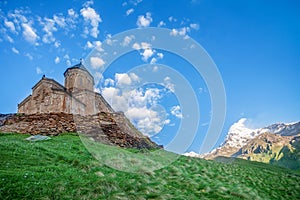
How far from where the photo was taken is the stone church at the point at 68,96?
2152 inches

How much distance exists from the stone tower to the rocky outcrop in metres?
25.7

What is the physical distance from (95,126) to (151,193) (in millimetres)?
24339

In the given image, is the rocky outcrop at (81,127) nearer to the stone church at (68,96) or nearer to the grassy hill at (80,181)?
the grassy hill at (80,181)

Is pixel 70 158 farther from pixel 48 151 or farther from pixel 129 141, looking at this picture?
pixel 129 141

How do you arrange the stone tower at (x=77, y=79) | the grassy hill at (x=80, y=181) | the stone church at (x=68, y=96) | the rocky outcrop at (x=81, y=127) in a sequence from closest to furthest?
the grassy hill at (x=80, y=181) → the rocky outcrop at (x=81, y=127) → the stone church at (x=68, y=96) → the stone tower at (x=77, y=79)

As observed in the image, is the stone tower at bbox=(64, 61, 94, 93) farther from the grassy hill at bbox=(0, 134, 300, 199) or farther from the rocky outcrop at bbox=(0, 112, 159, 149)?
→ the grassy hill at bbox=(0, 134, 300, 199)

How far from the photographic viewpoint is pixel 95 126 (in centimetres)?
3428

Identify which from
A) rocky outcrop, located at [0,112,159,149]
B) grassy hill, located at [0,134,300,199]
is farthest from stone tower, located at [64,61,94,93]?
grassy hill, located at [0,134,300,199]

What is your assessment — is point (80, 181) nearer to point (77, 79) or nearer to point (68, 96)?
point (68, 96)

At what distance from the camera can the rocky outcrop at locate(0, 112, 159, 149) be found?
105 ft

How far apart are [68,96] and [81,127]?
2447cm

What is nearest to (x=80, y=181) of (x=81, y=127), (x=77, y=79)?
(x=81, y=127)

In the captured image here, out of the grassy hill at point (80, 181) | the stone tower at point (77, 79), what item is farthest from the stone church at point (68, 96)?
the grassy hill at point (80, 181)

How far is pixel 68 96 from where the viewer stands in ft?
184
